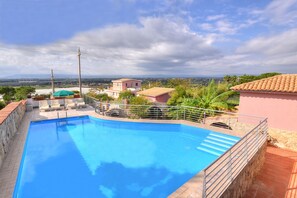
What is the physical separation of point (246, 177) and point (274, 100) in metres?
6.50

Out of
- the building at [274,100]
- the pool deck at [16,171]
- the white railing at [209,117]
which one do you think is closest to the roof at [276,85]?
the building at [274,100]

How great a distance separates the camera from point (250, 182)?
19.1 feet

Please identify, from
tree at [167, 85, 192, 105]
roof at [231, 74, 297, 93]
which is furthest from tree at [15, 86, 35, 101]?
roof at [231, 74, 297, 93]

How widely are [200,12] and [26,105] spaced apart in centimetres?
1894

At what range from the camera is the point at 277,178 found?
6203 millimetres

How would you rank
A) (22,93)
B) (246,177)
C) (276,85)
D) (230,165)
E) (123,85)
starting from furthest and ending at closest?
1. (123,85)
2. (22,93)
3. (276,85)
4. (246,177)
5. (230,165)

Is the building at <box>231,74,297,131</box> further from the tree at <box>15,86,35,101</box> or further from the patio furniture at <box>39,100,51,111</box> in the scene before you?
the tree at <box>15,86,35,101</box>

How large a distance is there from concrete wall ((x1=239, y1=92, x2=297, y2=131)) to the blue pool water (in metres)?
2.42

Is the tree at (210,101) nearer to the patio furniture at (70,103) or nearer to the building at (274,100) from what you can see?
the building at (274,100)

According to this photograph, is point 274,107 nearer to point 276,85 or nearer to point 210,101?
point 276,85

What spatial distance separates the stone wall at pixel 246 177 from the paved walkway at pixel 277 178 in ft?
0.69

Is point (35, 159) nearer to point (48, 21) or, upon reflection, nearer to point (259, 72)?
point (48, 21)

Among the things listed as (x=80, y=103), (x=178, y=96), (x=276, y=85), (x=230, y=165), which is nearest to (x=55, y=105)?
(x=80, y=103)

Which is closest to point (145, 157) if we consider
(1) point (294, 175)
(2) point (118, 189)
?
(2) point (118, 189)
